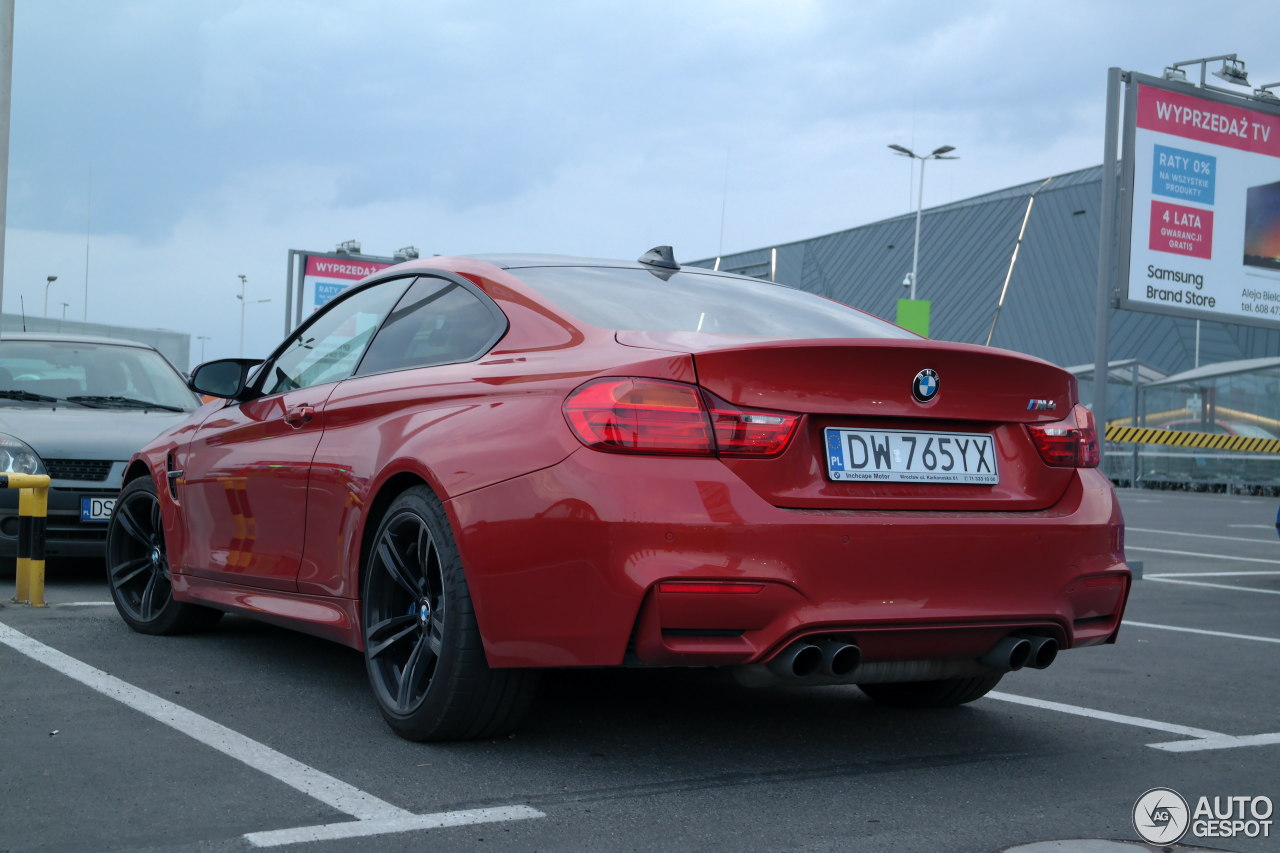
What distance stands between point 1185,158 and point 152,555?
624 inches

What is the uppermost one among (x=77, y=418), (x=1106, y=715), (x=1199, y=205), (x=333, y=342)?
(x=1199, y=205)

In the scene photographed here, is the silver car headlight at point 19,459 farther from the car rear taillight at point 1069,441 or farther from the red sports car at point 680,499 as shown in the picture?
the car rear taillight at point 1069,441

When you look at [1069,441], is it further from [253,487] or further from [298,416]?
[253,487]

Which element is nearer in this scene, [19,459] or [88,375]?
[19,459]

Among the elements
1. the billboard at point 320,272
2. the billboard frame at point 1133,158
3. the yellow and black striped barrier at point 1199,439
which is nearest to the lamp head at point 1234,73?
the billboard frame at point 1133,158

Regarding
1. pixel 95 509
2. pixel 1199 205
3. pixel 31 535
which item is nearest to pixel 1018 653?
pixel 31 535

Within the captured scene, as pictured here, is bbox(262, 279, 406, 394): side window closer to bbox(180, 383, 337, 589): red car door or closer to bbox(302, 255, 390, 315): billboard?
bbox(180, 383, 337, 589): red car door

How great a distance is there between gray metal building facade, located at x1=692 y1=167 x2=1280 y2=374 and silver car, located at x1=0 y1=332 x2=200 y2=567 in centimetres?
4052

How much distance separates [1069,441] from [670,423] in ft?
4.19

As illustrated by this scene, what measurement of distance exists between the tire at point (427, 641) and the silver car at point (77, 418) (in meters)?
4.11

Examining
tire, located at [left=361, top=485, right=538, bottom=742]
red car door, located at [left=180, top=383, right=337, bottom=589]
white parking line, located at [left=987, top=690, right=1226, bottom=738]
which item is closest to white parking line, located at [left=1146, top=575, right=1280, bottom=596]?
white parking line, located at [left=987, top=690, right=1226, bottom=738]

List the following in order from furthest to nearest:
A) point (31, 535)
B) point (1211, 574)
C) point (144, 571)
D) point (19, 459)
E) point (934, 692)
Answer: point (1211, 574), point (19, 459), point (31, 535), point (144, 571), point (934, 692)

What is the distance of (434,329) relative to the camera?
4457mm

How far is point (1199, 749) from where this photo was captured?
14.0 ft
